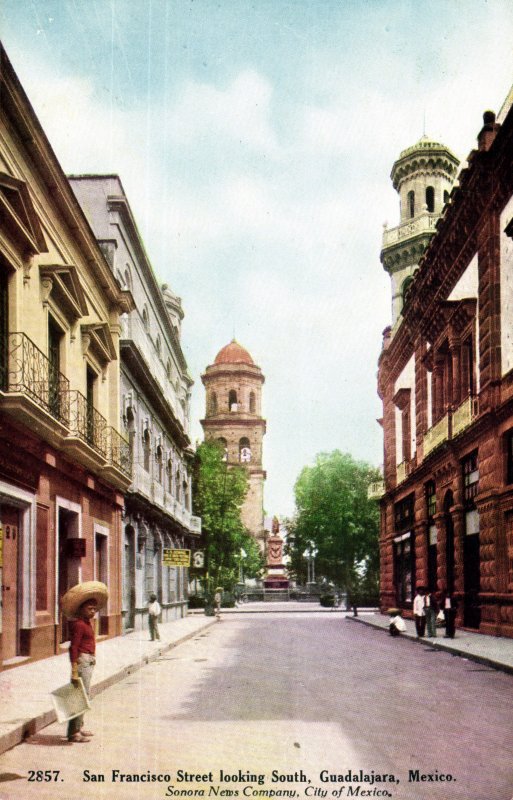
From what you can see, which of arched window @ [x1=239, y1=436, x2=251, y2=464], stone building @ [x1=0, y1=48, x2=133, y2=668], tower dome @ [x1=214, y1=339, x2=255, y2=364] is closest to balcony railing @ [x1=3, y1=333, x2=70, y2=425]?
stone building @ [x1=0, y1=48, x2=133, y2=668]

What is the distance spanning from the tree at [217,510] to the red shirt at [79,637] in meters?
49.7

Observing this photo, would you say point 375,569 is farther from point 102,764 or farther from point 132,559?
point 102,764

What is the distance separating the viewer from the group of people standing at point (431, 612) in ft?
75.6

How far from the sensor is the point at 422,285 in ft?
100

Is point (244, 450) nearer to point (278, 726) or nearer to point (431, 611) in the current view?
point (431, 611)

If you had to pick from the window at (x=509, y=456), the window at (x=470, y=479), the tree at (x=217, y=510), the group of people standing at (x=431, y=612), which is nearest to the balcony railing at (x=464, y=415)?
the window at (x=470, y=479)

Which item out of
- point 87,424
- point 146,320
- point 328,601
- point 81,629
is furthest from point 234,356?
point 81,629

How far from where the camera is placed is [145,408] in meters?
31.6

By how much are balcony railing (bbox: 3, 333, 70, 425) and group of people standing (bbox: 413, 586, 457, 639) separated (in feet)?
35.6

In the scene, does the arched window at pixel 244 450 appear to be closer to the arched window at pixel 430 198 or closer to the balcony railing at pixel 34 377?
the arched window at pixel 430 198

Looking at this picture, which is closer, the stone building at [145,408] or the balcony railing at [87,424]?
the balcony railing at [87,424]

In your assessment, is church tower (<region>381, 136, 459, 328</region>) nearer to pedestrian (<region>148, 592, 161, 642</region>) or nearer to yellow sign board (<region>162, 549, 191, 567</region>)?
yellow sign board (<region>162, 549, 191, 567</region>)

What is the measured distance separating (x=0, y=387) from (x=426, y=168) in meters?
31.3

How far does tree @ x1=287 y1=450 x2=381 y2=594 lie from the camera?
70938 millimetres
